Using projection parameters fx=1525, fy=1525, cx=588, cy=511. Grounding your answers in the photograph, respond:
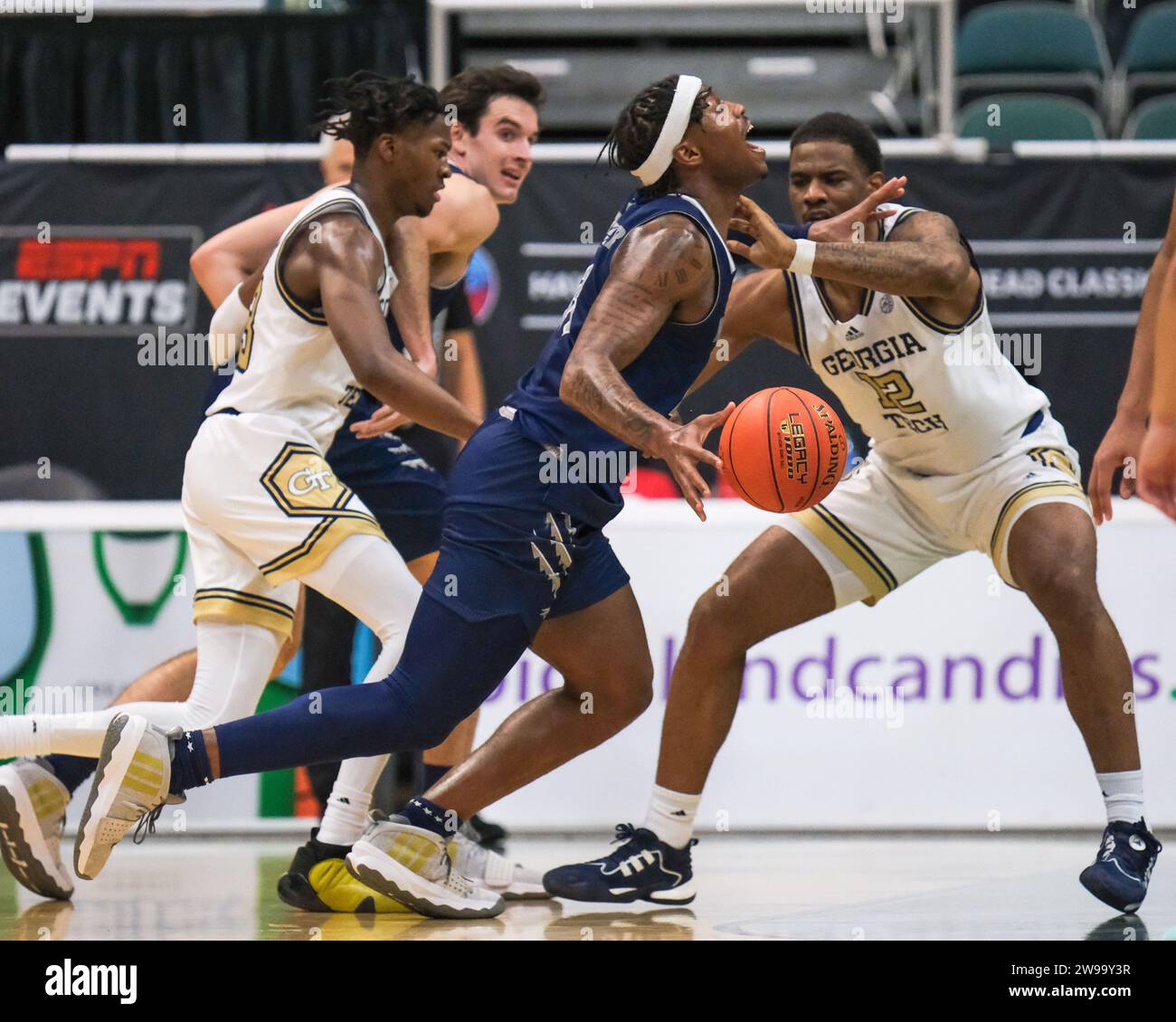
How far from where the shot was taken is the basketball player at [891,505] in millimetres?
3605

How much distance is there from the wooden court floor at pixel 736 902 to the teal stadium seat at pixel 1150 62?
16.7 feet

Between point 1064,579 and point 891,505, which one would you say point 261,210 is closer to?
point 891,505

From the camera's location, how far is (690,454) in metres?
2.83

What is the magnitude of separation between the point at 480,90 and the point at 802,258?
1.61m

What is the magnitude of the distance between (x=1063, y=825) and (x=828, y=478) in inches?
91.6

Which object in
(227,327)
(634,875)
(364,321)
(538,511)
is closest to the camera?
(538,511)

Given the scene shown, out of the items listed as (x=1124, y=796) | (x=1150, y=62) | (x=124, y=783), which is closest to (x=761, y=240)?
(x=1124, y=796)

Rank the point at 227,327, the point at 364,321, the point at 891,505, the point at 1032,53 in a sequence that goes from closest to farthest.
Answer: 1. the point at 364,321
2. the point at 891,505
3. the point at 227,327
4. the point at 1032,53

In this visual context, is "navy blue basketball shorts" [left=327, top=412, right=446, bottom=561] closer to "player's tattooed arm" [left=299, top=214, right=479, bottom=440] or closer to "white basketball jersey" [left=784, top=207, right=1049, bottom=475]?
"player's tattooed arm" [left=299, top=214, right=479, bottom=440]

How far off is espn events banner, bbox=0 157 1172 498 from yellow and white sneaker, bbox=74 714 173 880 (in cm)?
386

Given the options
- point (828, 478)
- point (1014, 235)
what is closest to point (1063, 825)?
point (828, 478)

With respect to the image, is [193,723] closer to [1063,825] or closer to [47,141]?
[1063,825]

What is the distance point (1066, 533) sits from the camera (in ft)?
11.9

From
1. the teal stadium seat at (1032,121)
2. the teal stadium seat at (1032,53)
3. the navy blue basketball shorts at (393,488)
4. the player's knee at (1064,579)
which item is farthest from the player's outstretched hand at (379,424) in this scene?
the teal stadium seat at (1032,53)
